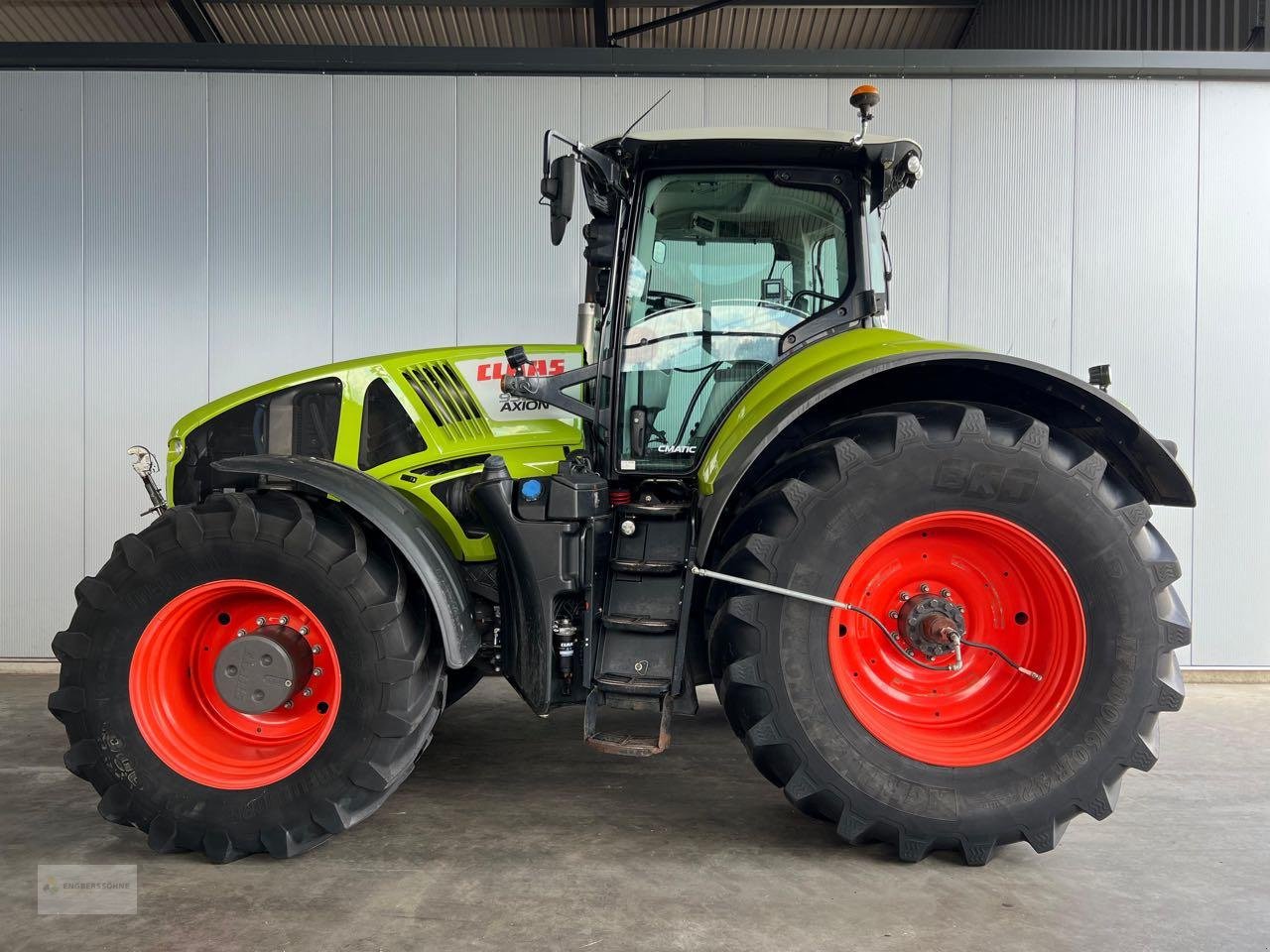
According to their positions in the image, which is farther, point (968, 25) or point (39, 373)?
point (968, 25)

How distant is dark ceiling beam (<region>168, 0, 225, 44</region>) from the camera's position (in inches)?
285

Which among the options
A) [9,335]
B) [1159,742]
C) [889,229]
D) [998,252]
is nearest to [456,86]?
[889,229]

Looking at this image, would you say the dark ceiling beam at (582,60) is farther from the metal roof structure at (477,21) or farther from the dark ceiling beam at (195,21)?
the dark ceiling beam at (195,21)

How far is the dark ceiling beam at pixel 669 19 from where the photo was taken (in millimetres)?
7137

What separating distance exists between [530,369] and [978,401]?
162cm

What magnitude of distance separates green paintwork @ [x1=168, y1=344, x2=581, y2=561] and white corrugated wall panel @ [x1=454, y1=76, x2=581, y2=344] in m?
2.16

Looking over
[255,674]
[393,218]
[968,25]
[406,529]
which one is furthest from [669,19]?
[255,674]

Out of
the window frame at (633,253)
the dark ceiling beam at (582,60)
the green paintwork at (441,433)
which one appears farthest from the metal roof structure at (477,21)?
the green paintwork at (441,433)

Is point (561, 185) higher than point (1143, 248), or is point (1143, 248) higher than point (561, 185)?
point (1143, 248)

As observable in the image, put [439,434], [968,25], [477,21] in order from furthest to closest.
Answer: [968,25]
[477,21]
[439,434]

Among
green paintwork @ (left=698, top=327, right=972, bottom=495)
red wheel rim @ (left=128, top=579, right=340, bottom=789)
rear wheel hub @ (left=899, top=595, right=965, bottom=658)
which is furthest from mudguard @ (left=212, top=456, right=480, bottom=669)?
rear wheel hub @ (left=899, top=595, right=965, bottom=658)

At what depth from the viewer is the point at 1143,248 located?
208 inches

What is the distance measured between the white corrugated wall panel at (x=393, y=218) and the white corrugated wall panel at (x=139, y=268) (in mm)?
886

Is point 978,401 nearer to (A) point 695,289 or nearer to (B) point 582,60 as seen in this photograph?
(A) point 695,289
